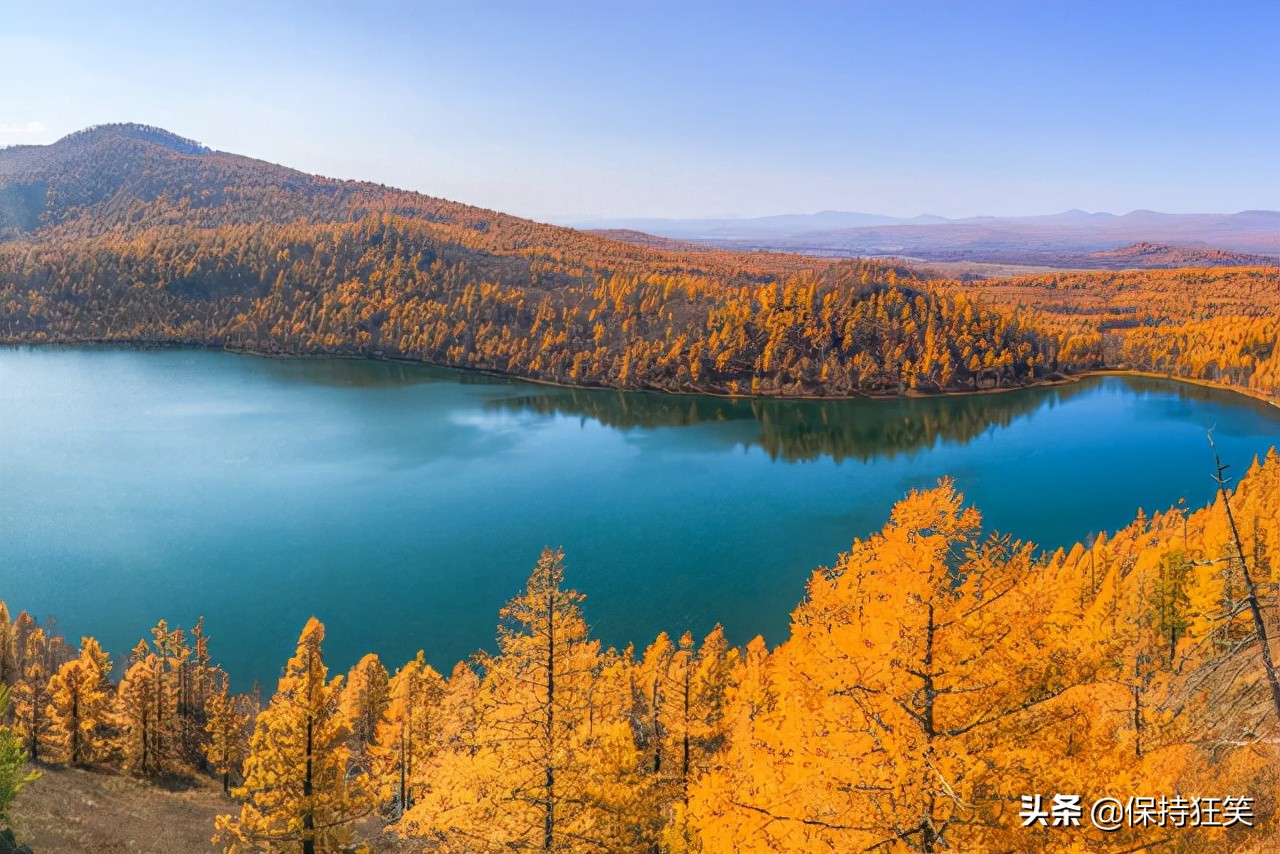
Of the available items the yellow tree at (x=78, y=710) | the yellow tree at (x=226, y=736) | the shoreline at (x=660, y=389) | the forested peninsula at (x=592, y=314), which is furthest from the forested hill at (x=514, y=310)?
the yellow tree at (x=78, y=710)

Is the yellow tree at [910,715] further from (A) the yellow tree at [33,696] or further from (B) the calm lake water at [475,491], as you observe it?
(B) the calm lake water at [475,491]

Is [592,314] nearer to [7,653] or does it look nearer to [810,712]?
[7,653]

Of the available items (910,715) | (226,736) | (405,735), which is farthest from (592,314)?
(910,715)

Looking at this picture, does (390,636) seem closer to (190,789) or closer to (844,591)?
(190,789)

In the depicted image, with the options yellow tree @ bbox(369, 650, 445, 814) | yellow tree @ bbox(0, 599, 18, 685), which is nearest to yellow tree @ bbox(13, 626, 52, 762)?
yellow tree @ bbox(0, 599, 18, 685)

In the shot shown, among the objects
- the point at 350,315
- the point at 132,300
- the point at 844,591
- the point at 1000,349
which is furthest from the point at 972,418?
the point at 132,300

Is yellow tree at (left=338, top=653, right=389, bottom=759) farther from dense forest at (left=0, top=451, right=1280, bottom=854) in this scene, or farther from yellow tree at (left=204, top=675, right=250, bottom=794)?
dense forest at (left=0, top=451, right=1280, bottom=854)
